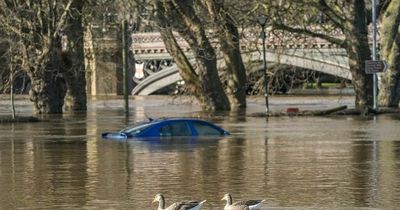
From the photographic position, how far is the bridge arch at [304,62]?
66.3 metres

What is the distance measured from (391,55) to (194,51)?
9.52 m

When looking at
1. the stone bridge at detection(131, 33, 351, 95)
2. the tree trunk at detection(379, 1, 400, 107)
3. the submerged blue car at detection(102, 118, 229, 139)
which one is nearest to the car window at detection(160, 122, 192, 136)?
the submerged blue car at detection(102, 118, 229, 139)

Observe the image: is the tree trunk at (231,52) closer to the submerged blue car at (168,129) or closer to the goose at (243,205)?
the submerged blue car at (168,129)

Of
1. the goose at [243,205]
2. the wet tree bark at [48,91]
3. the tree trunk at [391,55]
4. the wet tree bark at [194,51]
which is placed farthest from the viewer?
the tree trunk at [391,55]

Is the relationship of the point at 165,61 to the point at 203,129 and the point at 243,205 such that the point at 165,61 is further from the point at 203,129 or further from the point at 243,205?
the point at 243,205

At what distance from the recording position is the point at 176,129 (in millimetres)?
33188

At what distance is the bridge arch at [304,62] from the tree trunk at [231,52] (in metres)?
0.92

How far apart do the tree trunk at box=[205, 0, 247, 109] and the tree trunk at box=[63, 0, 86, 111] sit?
6375 millimetres

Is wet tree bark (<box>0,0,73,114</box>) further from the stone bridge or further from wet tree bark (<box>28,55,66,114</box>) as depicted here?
the stone bridge

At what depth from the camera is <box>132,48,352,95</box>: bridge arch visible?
66.3 m

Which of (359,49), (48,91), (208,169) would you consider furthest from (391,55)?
(208,169)

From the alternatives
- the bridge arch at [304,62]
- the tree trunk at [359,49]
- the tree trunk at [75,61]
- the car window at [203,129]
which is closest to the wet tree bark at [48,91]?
the tree trunk at [75,61]

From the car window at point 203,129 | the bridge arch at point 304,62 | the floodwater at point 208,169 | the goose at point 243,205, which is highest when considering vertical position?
the bridge arch at point 304,62

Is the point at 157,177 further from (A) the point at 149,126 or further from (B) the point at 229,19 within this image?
(B) the point at 229,19
